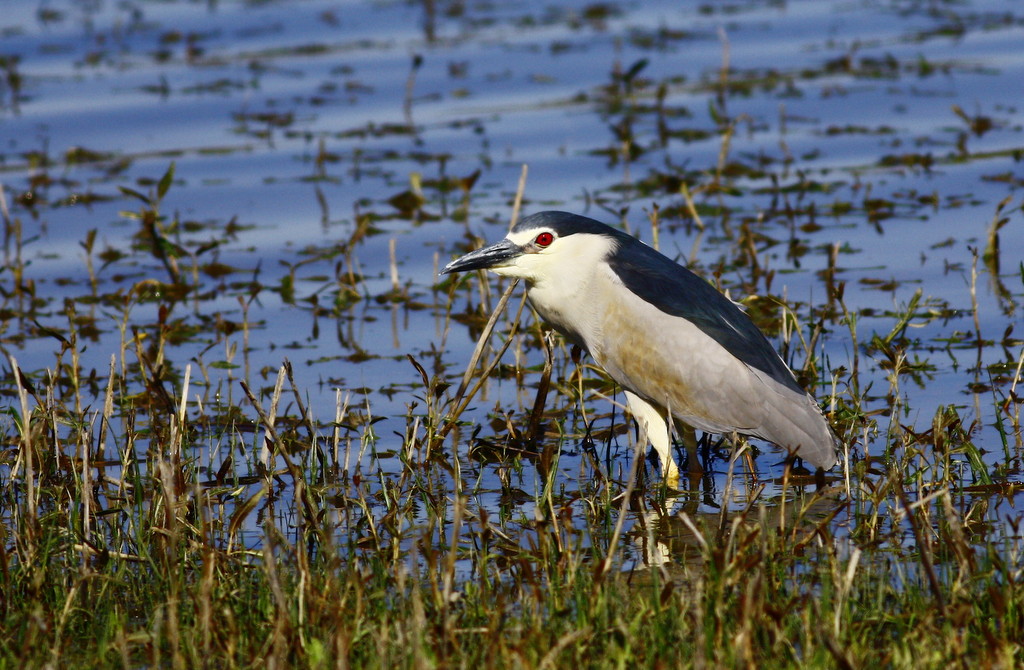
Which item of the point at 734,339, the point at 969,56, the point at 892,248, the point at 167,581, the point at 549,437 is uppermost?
the point at 969,56

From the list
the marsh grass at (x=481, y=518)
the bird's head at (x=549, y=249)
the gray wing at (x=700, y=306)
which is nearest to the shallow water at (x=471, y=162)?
the marsh grass at (x=481, y=518)

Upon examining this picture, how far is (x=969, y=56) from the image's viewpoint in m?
13.7

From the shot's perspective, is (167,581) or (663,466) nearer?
(167,581)

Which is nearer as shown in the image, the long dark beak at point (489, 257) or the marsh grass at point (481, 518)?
the marsh grass at point (481, 518)

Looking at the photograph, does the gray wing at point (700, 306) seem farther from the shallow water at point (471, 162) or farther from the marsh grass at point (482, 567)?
the shallow water at point (471, 162)

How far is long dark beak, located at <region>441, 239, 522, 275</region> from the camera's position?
5648 millimetres

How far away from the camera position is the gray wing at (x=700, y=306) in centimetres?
541

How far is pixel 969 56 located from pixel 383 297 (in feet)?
26.4

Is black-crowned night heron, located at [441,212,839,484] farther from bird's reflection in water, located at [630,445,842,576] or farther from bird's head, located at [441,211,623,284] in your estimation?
bird's reflection in water, located at [630,445,842,576]

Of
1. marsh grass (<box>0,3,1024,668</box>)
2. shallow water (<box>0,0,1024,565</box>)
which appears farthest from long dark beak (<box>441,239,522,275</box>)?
shallow water (<box>0,0,1024,565</box>)

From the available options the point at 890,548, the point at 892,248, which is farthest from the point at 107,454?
the point at 892,248

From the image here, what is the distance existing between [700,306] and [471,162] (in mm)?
5832

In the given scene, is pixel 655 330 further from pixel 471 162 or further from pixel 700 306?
pixel 471 162

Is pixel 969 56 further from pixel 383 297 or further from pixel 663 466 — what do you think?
pixel 663 466
